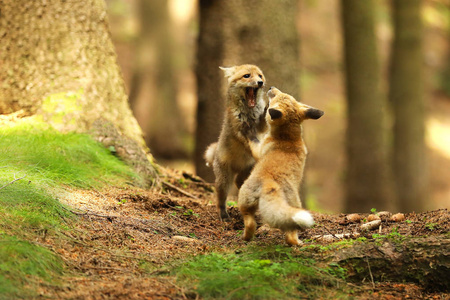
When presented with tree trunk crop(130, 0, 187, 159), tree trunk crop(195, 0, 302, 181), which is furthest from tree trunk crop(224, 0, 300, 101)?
tree trunk crop(130, 0, 187, 159)

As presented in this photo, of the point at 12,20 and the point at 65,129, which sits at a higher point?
the point at 12,20

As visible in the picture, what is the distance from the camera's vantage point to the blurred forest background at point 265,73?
8.84m

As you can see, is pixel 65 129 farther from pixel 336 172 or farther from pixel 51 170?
pixel 336 172

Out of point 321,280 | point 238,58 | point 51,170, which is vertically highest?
point 238,58

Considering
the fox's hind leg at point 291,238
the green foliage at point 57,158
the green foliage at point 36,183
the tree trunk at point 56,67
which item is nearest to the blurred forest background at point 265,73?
the tree trunk at point 56,67

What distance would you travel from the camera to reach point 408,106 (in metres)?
17.3

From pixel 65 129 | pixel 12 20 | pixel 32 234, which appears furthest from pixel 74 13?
pixel 32 234

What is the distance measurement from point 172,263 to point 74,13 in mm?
5356

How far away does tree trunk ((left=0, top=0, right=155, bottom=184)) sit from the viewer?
8617mm

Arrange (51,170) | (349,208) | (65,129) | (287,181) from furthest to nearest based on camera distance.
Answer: (349,208) → (65,129) → (51,170) → (287,181)

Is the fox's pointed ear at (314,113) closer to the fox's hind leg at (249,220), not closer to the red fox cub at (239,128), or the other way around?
the red fox cub at (239,128)

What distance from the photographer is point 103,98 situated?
9062mm

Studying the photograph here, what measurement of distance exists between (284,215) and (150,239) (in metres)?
1.66

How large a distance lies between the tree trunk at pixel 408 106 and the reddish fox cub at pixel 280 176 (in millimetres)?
11135
